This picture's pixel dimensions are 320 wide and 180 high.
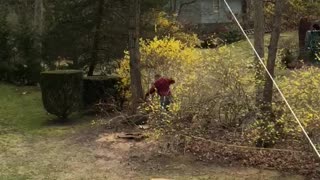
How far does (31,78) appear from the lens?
24375 millimetres

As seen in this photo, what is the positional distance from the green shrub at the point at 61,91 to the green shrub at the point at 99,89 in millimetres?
1116

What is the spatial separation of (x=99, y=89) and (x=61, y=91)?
1.81m

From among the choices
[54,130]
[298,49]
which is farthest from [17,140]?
[298,49]

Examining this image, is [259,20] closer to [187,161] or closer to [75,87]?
[75,87]

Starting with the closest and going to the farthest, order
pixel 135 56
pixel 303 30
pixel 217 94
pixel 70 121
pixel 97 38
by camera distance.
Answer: pixel 217 94 < pixel 135 56 < pixel 70 121 < pixel 97 38 < pixel 303 30

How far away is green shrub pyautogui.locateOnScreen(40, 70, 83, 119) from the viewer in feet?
52.4

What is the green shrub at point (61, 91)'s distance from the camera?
52.4 feet

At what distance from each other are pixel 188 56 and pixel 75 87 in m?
3.65

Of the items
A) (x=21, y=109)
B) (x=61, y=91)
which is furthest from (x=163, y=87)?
(x=21, y=109)

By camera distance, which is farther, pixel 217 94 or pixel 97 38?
pixel 97 38

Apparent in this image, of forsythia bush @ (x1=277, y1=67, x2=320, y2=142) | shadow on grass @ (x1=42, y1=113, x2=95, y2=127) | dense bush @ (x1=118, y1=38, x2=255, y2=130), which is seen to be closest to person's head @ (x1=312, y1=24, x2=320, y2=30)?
shadow on grass @ (x1=42, y1=113, x2=95, y2=127)

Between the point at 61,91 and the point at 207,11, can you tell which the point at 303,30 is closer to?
the point at 61,91

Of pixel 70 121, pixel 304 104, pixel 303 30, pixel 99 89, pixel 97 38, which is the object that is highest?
pixel 303 30

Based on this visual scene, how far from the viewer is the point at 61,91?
630 inches
